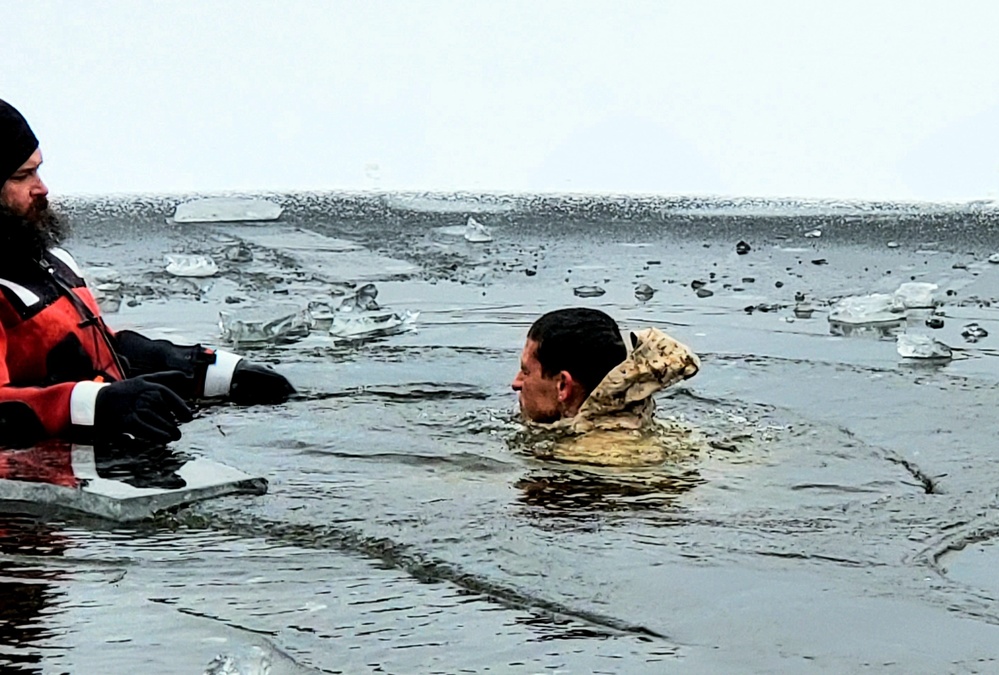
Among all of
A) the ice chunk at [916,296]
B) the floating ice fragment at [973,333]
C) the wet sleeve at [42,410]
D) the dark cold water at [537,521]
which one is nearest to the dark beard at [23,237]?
the wet sleeve at [42,410]

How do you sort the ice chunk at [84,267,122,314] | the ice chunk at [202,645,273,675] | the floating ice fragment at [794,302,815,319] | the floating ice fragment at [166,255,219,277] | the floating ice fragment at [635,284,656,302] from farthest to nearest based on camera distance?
1. the floating ice fragment at [166,255,219,277]
2. the floating ice fragment at [635,284,656,302]
3. the ice chunk at [84,267,122,314]
4. the floating ice fragment at [794,302,815,319]
5. the ice chunk at [202,645,273,675]

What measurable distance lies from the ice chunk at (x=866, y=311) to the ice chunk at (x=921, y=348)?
0.82 metres

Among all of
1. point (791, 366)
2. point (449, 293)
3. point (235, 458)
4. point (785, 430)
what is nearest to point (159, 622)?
point (235, 458)

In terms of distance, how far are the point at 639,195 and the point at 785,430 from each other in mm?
7903

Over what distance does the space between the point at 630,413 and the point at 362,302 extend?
3.13 m

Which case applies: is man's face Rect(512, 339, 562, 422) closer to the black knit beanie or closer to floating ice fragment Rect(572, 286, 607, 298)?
the black knit beanie

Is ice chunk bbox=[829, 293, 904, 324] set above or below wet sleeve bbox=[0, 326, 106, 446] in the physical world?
above

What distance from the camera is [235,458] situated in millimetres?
4688

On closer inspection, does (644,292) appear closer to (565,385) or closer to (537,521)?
(565,385)

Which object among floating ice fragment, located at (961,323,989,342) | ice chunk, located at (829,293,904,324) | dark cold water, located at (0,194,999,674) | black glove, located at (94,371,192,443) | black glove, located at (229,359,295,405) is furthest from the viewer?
ice chunk, located at (829,293,904,324)

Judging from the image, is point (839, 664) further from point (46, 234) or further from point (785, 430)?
point (46, 234)

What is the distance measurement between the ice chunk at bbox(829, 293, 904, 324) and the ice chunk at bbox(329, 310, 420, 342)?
6.55ft

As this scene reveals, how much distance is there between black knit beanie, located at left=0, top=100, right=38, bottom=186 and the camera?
195 inches

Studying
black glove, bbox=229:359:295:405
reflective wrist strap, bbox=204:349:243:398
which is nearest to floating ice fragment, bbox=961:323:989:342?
black glove, bbox=229:359:295:405
